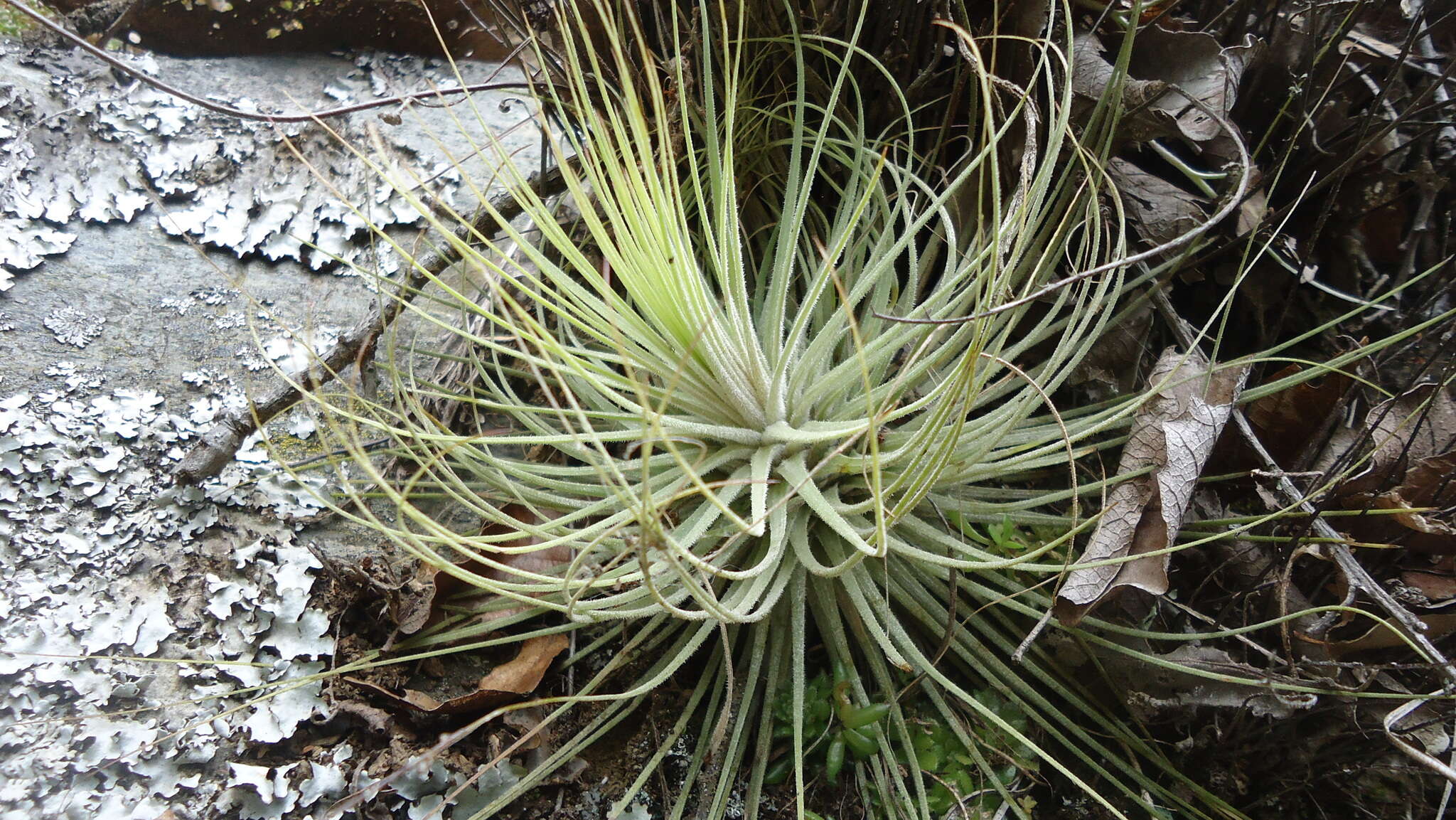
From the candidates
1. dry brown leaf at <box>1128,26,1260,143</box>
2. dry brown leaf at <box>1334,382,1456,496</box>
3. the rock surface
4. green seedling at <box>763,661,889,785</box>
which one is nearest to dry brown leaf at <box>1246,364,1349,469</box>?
dry brown leaf at <box>1334,382,1456,496</box>

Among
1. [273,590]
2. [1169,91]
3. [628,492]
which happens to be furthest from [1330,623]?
[273,590]

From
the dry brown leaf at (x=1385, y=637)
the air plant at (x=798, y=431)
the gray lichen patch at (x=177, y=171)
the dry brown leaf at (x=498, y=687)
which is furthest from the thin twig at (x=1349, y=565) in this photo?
the gray lichen patch at (x=177, y=171)

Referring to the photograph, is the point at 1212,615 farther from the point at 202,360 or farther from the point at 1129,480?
the point at 202,360

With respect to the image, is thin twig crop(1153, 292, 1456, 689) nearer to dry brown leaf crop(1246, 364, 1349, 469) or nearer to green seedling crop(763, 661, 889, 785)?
dry brown leaf crop(1246, 364, 1349, 469)

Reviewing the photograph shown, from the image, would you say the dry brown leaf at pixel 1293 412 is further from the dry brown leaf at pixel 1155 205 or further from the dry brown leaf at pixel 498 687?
the dry brown leaf at pixel 498 687

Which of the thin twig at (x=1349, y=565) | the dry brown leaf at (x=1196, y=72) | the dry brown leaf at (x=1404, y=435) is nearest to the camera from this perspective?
the thin twig at (x=1349, y=565)

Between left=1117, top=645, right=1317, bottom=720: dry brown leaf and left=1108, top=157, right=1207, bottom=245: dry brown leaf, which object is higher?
left=1108, top=157, right=1207, bottom=245: dry brown leaf

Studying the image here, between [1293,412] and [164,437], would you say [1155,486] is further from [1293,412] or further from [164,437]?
[164,437]
